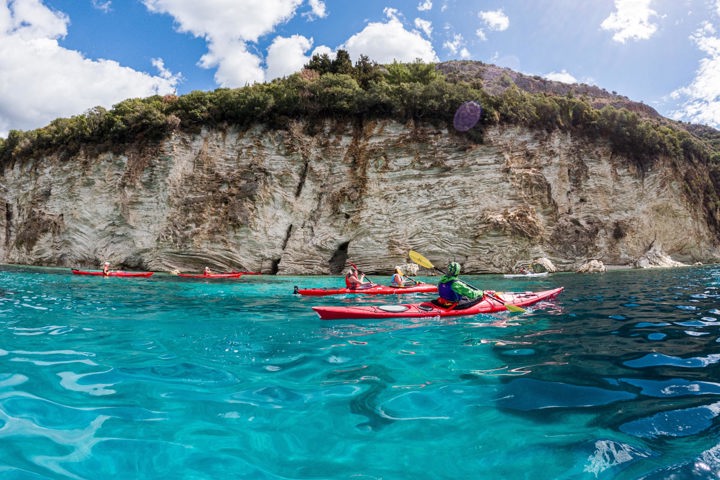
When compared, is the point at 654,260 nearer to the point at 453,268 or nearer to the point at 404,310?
the point at 453,268

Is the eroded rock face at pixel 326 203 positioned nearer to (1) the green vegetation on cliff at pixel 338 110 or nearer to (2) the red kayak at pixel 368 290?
(1) the green vegetation on cliff at pixel 338 110

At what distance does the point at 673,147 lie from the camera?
3070cm

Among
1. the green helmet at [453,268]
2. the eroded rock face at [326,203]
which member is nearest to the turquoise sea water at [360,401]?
the green helmet at [453,268]

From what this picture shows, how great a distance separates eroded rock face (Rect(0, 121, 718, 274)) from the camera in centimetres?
2461

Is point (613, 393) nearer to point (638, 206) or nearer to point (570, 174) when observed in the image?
point (570, 174)

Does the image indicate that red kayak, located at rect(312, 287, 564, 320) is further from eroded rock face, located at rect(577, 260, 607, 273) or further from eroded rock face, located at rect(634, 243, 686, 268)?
eroded rock face, located at rect(634, 243, 686, 268)

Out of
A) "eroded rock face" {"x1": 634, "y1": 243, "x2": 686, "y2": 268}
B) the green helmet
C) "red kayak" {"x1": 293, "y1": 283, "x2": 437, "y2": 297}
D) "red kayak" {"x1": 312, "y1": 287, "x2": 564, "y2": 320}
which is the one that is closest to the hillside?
"eroded rock face" {"x1": 634, "y1": 243, "x2": 686, "y2": 268}

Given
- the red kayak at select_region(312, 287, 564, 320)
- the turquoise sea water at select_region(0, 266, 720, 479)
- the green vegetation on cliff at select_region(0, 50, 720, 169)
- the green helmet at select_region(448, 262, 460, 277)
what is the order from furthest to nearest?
1. the green vegetation on cliff at select_region(0, 50, 720, 169)
2. the green helmet at select_region(448, 262, 460, 277)
3. the red kayak at select_region(312, 287, 564, 320)
4. the turquoise sea water at select_region(0, 266, 720, 479)

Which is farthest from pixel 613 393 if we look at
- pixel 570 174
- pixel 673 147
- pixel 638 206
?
pixel 673 147

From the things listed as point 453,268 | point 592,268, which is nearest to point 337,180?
point 592,268

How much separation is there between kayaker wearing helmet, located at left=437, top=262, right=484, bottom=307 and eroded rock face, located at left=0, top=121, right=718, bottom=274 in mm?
15180

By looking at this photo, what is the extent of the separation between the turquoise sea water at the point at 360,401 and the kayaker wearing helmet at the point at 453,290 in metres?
1.28

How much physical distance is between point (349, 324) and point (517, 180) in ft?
71.7

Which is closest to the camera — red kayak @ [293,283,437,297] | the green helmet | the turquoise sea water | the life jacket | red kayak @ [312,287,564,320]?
the turquoise sea water
